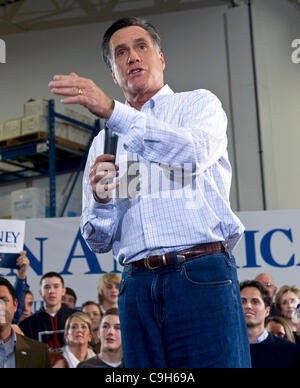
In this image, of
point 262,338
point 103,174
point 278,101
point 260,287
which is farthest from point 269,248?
point 103,174

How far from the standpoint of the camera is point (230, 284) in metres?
1.15

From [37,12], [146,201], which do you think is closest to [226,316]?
[146,201]

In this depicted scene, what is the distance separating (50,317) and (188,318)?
9.34 ft

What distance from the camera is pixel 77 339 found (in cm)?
368

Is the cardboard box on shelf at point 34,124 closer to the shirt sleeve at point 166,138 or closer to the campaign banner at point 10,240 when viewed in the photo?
the campaign banner at point 10,240

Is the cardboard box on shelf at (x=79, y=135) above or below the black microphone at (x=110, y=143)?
above

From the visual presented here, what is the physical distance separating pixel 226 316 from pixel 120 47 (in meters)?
0.72

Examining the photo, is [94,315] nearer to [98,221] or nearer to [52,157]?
[52,157]

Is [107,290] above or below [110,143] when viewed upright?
below

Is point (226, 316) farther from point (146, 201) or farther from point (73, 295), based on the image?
point (73, 295)

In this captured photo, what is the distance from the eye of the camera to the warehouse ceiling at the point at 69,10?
5824 millimetres

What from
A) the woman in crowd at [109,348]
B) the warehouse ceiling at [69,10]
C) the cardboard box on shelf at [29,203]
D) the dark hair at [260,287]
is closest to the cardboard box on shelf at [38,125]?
the cardboard box on shelf at [29,203]

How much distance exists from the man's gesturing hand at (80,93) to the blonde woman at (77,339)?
2.90m

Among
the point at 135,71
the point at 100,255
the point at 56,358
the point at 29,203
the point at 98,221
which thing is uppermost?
the point at 29,203
